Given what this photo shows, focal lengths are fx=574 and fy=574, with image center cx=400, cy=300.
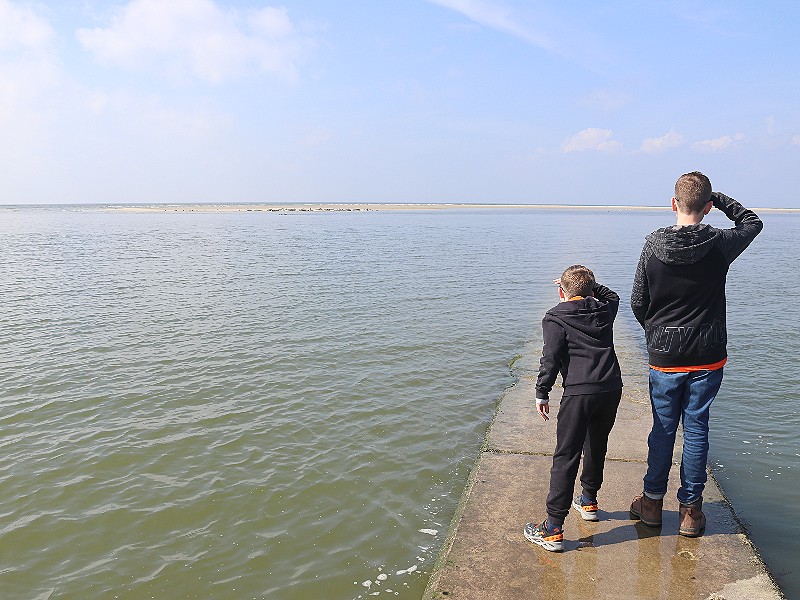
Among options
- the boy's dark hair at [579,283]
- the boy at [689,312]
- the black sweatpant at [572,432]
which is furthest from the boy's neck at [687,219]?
the black sweatpant at [572,432]

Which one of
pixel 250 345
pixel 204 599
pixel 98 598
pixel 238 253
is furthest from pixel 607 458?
pixel 238 253

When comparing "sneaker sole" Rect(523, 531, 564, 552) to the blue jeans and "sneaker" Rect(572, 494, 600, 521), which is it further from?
the blue jeans

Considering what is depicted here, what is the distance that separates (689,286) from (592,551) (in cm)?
180

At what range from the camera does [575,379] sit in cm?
368

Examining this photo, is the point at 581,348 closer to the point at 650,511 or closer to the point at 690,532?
the point at 650,511

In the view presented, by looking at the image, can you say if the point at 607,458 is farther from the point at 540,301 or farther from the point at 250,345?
the point at 540,301

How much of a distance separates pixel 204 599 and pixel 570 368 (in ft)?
9.15

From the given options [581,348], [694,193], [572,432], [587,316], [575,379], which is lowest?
[572,432]

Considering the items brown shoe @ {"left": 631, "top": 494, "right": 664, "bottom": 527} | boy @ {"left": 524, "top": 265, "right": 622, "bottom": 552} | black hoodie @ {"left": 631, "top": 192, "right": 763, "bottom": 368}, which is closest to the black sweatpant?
boy @ {"left": 524, "top": 265, "right": 622, "bottom": 552}

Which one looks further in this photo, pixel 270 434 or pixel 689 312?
pixel 270 434

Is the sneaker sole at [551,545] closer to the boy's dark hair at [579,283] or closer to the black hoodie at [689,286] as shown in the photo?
the black hoodie at [689,286]

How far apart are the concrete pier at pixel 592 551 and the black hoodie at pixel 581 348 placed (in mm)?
1025

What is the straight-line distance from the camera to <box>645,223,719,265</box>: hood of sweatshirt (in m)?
3.49

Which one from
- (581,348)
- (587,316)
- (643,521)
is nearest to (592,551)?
(643,521)
